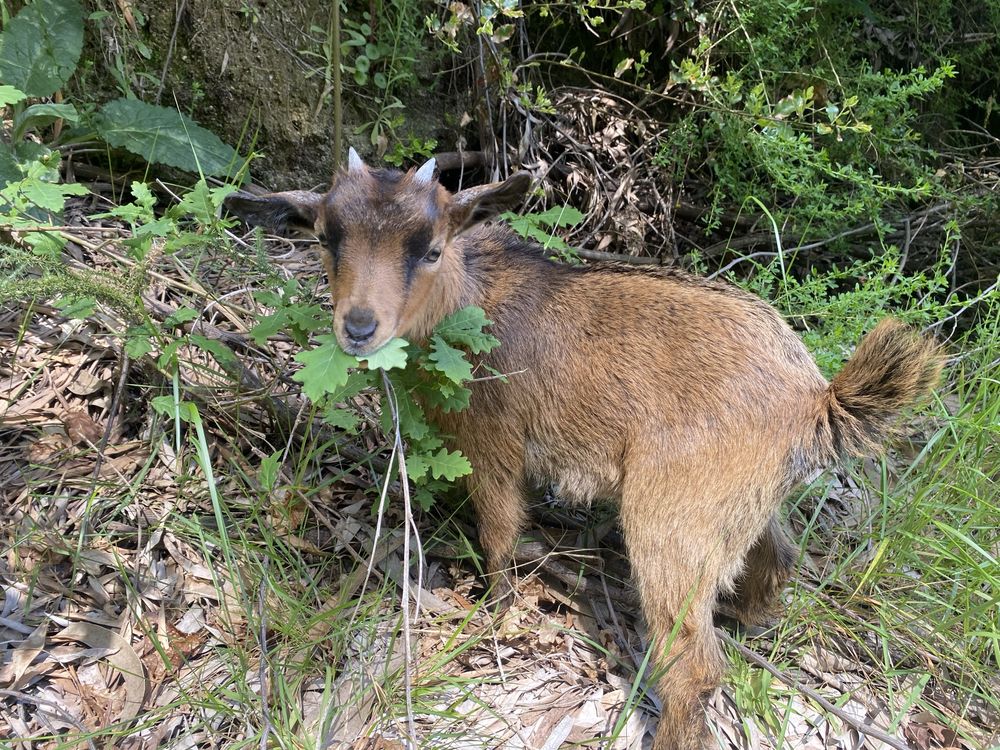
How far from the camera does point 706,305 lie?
3.40 meters

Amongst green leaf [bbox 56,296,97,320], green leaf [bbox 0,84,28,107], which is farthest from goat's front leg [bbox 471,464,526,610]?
green leaf [bbox 0,84,28,107]

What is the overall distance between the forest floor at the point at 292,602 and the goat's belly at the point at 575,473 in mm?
394

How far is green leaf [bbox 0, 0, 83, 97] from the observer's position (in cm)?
375

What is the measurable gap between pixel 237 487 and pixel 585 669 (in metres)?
1.83

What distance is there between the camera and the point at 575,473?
3484 millimetres

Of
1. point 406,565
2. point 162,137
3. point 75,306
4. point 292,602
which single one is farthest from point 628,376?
point 162,137

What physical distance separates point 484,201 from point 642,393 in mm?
1080

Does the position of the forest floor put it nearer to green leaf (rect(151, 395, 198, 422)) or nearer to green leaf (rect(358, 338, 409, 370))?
green leaf (rect(151, 395, 198, 422))

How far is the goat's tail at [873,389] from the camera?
290 centimetres

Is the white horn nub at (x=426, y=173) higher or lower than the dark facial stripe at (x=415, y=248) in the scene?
higher

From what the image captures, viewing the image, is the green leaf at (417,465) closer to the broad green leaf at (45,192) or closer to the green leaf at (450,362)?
the green leaf at (450,362)

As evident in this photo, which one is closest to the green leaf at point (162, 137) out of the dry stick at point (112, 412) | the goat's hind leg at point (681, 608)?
the dry stick at point (112, 412)

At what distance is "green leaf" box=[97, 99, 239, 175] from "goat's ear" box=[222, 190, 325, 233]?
107 cm

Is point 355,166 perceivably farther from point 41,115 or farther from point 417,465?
point 41,115
